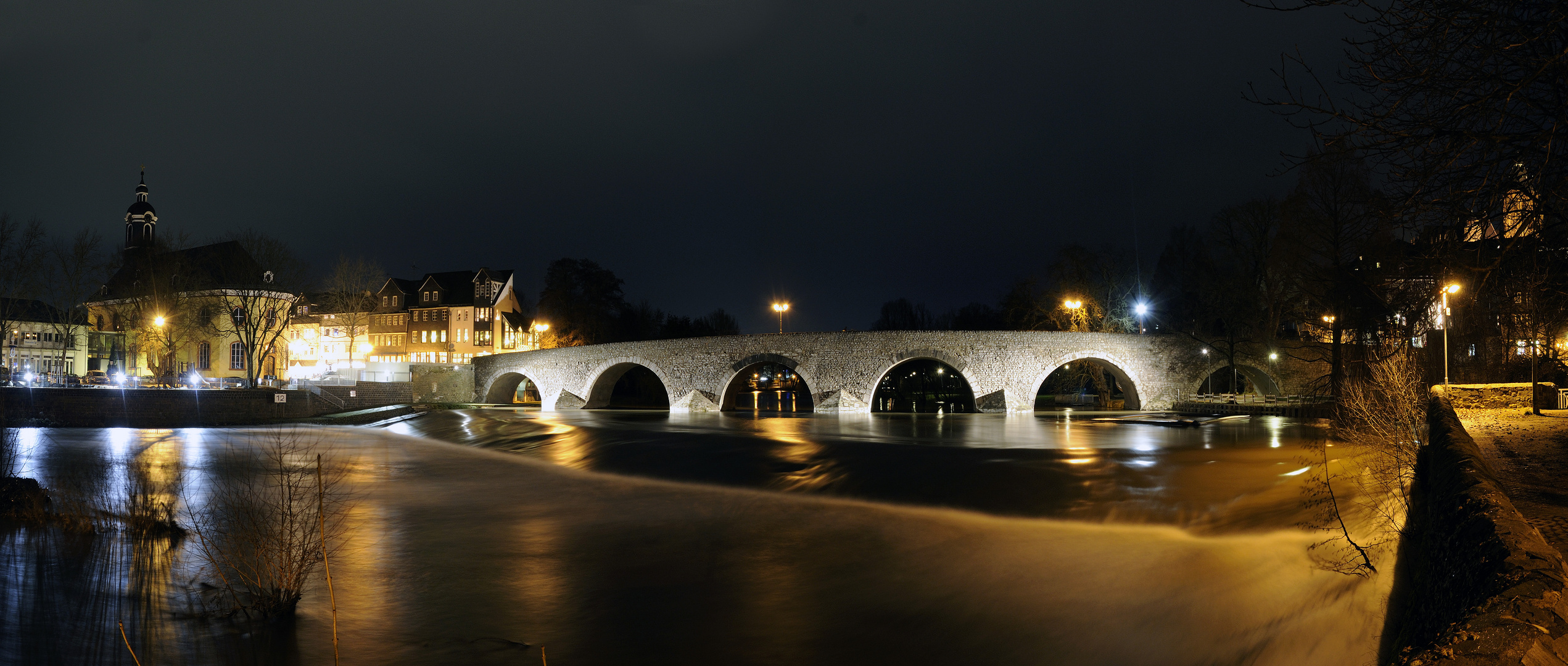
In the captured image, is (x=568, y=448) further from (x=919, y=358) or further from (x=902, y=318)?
(x=902, y=318)

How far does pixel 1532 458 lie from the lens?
9695mm

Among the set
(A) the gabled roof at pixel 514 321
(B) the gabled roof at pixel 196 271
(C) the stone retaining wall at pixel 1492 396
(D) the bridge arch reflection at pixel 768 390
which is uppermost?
(B) the gabled roof at pixel 196 271

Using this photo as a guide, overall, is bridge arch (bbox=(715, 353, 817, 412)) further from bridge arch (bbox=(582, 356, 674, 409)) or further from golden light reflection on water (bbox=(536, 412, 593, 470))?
golden light reflection on water (bbox=(536, 412, 593, 470))

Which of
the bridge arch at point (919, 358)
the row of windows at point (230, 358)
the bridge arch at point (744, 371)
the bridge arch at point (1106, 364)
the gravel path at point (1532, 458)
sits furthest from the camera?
the row of windows at point (230, 358)

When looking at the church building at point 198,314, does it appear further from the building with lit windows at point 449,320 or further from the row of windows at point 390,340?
the row of windows at point 390,340

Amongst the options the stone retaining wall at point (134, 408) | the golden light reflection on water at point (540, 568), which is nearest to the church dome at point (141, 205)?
the stone retaining wall at point (134, 408)

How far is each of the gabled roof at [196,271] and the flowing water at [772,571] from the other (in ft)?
75.9

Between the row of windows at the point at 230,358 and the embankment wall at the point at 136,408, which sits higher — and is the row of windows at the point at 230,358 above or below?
above

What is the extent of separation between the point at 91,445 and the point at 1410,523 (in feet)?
108

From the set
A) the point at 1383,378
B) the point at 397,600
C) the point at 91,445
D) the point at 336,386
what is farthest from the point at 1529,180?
the point at 336,386

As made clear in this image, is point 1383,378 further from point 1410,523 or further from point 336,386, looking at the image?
point 336,386

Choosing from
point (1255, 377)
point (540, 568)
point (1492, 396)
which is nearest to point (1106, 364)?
point (1255, 377)

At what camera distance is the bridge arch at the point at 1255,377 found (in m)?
35.5

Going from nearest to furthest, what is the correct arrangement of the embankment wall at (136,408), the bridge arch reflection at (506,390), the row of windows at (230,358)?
the embankment wall at (136,408) < the bridge arch reflection at (506,390) < the row of windows at (230,358)
